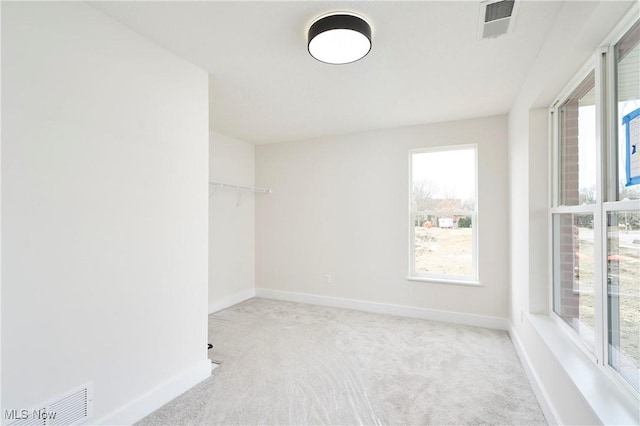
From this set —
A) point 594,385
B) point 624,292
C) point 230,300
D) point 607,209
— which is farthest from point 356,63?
point 230,300

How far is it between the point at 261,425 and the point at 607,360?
1.91 meters

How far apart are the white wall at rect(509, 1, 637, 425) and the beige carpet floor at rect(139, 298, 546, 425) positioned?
0.88ft

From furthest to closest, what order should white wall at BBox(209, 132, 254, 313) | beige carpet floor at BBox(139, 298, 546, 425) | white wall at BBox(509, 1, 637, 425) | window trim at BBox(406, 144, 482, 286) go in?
1. white wall at BBox(209, 132, 254, 313)
2. window trim at BBox(406, 144, 482, 286)
3. beige carpet floor at BBox(139, 298, 546, 425)
4. white wall at BBox(509, 1, 637, 425)

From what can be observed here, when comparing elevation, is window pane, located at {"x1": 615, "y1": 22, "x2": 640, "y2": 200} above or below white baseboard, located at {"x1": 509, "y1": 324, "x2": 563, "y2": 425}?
above

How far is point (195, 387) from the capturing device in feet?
7.48

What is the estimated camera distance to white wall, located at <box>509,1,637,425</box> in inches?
55.6

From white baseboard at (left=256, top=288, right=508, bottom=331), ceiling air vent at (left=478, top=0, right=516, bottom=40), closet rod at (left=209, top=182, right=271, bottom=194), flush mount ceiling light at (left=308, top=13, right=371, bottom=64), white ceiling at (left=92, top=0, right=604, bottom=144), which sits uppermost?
white ceiling at (left=92, top=0, right=604, bottom=144)

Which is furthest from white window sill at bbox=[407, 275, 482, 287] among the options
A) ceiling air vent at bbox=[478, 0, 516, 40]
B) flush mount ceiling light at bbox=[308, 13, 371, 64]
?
flush mount ceiling light at bbox=[308, 13, 371, 64]

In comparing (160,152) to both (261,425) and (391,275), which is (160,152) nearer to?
(261,425)

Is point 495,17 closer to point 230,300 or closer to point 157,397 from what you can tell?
point 157,397

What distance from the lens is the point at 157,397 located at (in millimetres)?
2033

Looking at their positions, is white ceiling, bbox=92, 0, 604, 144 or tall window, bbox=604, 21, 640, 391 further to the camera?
white ceiling, bbox=92, 0, 604, 144

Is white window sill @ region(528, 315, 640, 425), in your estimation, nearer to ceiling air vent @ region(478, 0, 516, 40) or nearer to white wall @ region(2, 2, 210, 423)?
ceiling air vent @ region(478, 0, 516, 40)

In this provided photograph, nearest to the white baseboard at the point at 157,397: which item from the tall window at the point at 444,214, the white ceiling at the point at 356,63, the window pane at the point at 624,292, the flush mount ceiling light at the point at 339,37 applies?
the white ceiling at the point at 356,63
